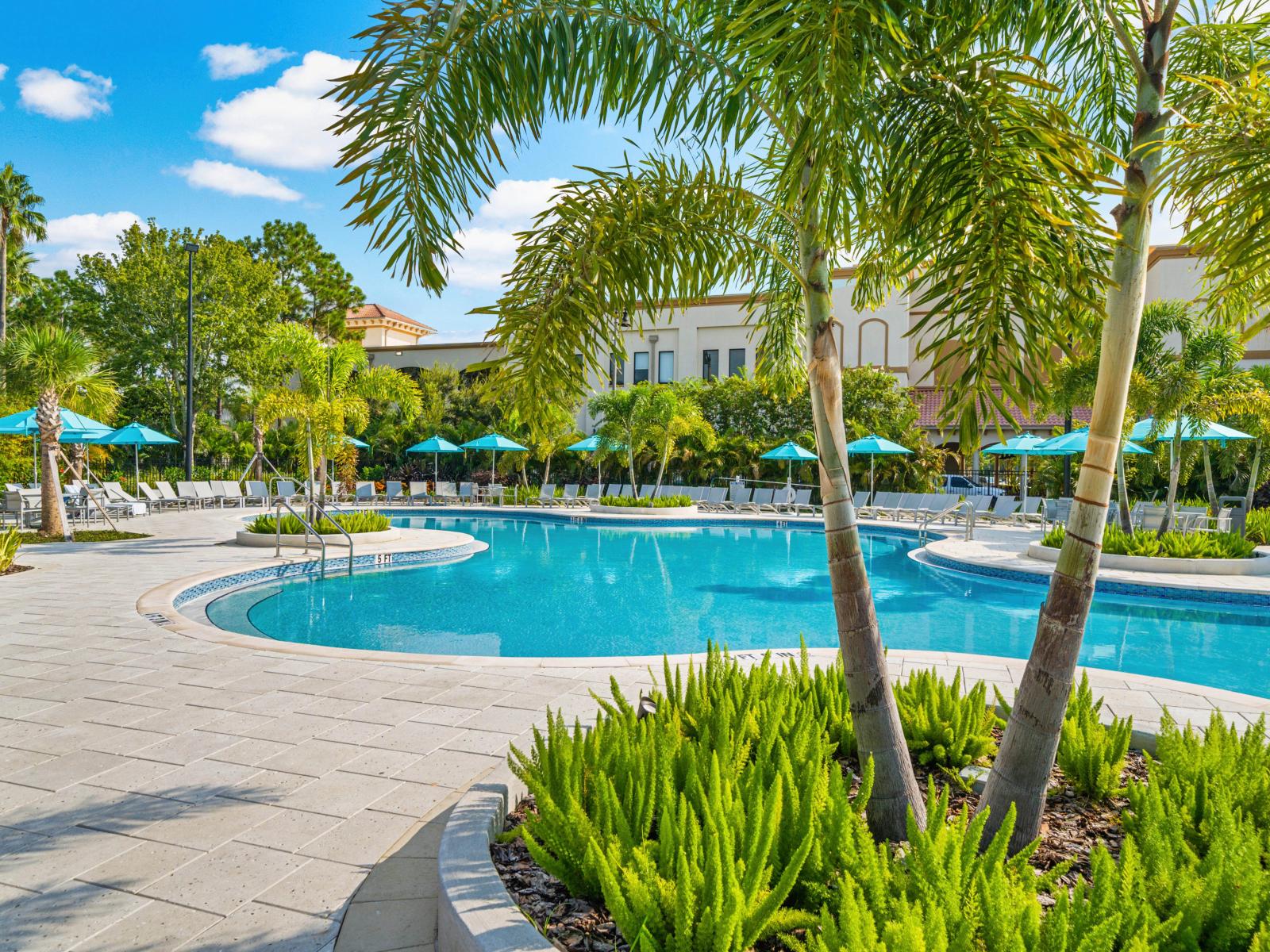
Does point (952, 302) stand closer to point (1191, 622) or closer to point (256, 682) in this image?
point (256, 682)

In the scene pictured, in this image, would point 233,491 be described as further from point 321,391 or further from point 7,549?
point 7,549

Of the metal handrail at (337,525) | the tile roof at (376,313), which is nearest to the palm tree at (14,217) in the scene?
the tile roof at (376,313)

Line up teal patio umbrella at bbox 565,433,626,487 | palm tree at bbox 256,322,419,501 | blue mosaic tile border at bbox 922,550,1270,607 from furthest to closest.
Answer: teal patio umbrella at bbox 565,433,626,487 → palm tree at bbox 256,322,419,501 → blue mosaic tile border at bbox 922,550,1270,607

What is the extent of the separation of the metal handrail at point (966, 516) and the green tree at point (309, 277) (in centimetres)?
2817

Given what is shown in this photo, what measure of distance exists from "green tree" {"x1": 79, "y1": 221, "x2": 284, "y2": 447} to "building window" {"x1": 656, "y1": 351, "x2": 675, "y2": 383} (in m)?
15.9

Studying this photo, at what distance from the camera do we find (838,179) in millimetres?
2902

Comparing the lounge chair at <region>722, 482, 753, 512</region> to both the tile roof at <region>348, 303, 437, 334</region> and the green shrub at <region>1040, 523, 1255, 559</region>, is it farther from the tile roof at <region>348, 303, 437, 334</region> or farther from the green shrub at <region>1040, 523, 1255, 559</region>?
the tile roof at <region>348, 303, 437, 334</region>

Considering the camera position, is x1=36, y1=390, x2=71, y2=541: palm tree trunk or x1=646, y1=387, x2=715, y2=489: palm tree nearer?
x1=36, y1=390, x2=71, y2=541: palm tree trunk

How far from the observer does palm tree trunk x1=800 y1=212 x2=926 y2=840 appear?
321 centimetres

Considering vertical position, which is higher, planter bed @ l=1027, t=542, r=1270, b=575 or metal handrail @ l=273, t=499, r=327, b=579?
metal handrail @ l=273, t=499, r=327, b=579

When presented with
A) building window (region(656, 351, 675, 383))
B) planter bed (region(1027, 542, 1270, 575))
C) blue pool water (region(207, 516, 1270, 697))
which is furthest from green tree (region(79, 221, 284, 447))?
planter bed (region(1027, 542, 1270, 575))

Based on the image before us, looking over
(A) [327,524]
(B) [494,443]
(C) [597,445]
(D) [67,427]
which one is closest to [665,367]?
(C) [597,445]

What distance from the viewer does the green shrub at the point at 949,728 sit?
3.90m

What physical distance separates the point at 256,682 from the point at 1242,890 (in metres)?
5.84
